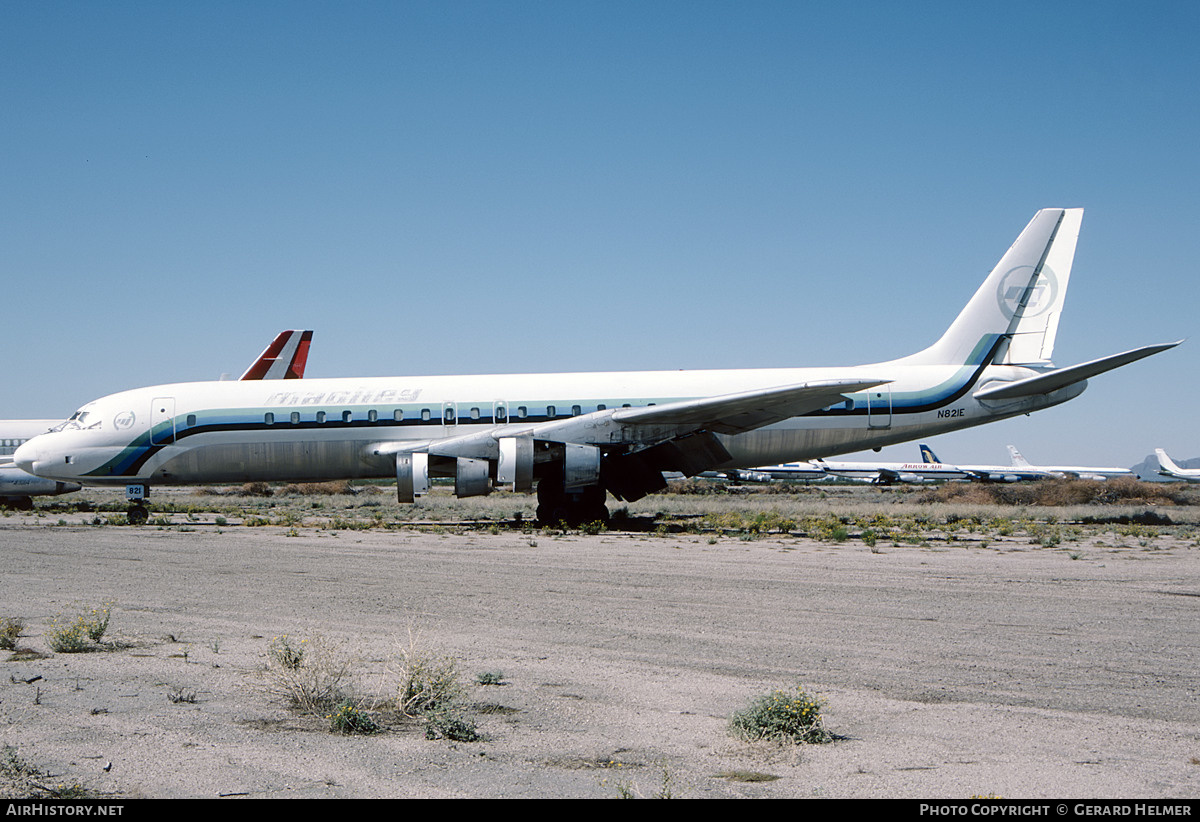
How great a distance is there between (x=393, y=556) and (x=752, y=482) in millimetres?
62118

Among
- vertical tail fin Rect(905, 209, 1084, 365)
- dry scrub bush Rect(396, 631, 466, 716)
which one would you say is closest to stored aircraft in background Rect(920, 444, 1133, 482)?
vertical tail fin Rect(905, 209, 1084, 365)

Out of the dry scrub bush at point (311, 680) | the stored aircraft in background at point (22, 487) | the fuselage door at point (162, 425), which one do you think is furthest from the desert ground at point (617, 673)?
the stored aircraft in background at point (22, 487)

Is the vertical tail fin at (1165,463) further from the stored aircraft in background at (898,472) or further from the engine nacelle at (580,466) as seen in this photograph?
the engine nacelle at (580,466)

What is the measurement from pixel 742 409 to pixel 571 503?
430cm

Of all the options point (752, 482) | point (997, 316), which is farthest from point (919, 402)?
point (752, 482)

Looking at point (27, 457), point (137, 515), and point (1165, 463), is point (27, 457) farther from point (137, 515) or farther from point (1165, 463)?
point (1165, 463)

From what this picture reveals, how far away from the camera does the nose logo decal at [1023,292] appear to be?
23.3 meters

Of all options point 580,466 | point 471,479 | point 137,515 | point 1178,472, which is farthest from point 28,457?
point 1178,472

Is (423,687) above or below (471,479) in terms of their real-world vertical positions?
below

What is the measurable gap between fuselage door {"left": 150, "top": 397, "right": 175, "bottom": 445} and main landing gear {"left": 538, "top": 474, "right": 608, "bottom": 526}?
29.1ft

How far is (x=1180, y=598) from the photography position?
1071cm

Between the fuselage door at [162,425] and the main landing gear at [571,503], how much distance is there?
29.1ft

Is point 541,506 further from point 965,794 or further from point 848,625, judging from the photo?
point 965,794

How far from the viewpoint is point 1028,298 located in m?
23.3
